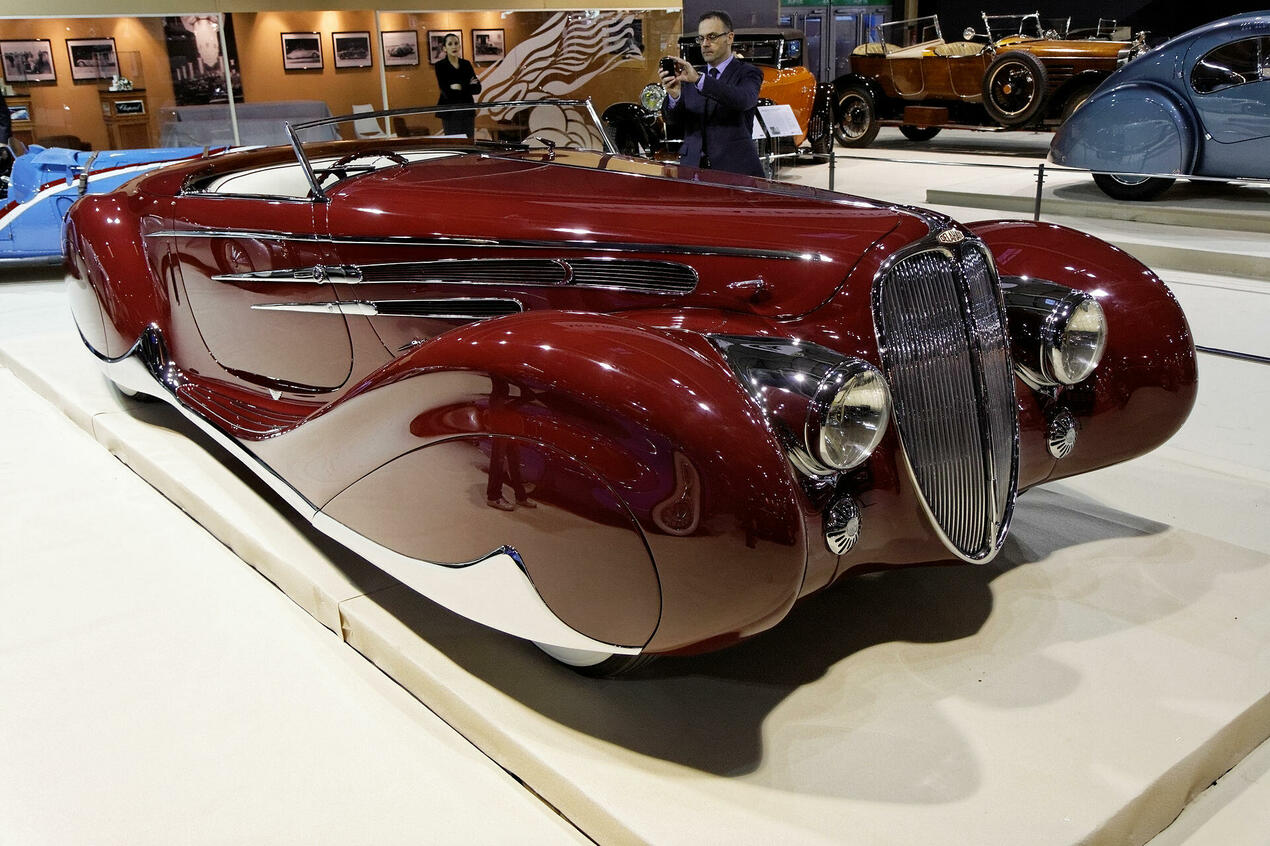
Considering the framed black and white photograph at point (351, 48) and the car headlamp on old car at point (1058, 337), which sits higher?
the framed black and white photograph at point (351, 48)

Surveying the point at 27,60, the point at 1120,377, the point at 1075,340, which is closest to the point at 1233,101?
the point at 1120,377

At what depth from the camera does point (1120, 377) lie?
2.60 meters

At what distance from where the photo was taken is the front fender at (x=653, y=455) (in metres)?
1.75

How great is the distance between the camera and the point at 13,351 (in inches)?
190

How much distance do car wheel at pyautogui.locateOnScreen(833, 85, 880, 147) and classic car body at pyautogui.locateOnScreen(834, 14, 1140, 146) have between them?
0.5 inches

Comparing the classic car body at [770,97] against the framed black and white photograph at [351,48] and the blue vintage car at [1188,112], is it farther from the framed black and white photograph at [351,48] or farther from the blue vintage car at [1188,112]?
the blue vintage car at [1188,112]

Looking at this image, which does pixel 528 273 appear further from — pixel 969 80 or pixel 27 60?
pixel 969 80

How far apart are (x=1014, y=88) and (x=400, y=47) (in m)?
6.38

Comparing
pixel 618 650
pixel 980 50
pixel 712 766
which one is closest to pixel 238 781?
pixel 618 650

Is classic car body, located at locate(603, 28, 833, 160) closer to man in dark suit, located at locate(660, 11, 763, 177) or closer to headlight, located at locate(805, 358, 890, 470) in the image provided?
man in dark suit, located at locate(660, 11, 763, 177)

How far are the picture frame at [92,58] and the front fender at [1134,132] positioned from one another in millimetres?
7573

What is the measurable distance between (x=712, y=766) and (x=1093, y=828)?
66 cm

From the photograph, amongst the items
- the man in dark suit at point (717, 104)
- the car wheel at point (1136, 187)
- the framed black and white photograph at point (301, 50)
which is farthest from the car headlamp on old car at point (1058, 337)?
the framed black and white photograph at point (301, 50)

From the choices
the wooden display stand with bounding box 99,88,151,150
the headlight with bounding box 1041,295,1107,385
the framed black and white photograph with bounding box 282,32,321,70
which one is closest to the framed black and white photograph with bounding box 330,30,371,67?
the framed black and white photograph with bounding box 282,32,321,70
